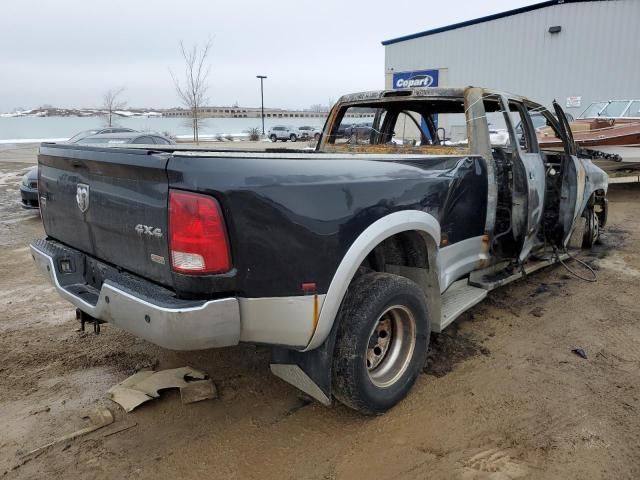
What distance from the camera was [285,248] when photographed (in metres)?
2.37

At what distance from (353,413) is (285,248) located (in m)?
1.27

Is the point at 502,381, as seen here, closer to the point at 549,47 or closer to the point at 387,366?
the point at 387,366

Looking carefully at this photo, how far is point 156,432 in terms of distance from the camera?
2.87 meters

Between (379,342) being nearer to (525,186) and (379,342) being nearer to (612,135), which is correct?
(525,186)

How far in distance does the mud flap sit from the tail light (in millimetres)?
673

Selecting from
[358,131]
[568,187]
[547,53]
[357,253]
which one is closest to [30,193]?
[358,131]

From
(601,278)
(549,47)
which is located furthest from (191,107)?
(601,278)

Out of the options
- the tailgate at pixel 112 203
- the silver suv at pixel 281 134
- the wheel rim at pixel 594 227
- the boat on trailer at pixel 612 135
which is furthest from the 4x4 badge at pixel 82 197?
the silver suv at pixel 281 134

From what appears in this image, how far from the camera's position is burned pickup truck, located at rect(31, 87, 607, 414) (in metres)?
2.26

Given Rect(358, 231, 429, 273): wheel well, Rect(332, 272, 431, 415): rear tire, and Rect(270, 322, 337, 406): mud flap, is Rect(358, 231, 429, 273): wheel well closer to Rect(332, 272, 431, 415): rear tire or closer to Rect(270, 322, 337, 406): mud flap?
Rect(332, 272, 431, 415): rear tire

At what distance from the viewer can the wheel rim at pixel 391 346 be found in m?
3.03

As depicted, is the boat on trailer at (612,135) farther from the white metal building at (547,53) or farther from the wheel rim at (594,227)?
the white metal building at (547,53)

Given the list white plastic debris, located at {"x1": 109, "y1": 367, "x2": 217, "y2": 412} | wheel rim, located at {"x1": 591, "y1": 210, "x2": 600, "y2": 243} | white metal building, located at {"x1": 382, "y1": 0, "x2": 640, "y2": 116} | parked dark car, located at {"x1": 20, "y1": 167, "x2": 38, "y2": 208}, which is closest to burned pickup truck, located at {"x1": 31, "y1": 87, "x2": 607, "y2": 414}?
white plastic debris, located at {"x1": 109, "y1": 367, "x2": 217, "y2": 412}

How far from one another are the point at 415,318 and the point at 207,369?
1.54 m
